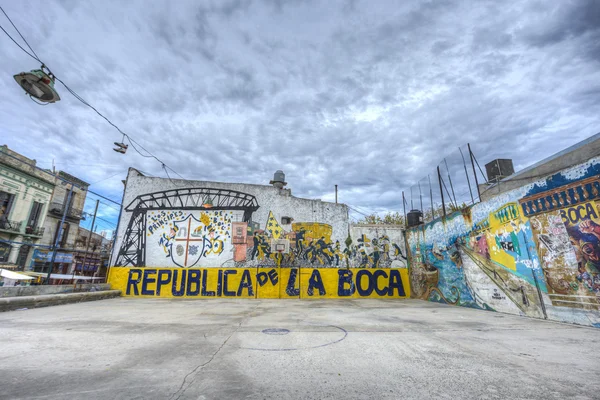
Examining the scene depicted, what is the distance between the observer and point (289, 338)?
4289mm

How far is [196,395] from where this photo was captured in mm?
2246

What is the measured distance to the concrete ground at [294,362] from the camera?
2338mm

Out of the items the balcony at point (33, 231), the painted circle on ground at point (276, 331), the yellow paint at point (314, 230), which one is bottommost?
the painted circle on ground at point (276, 331)

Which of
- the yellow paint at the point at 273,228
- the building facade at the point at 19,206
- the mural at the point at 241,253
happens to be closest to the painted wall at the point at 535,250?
the mural at the point at 241,253

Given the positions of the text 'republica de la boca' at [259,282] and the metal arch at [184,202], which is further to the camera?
the metal arch at [184,202]

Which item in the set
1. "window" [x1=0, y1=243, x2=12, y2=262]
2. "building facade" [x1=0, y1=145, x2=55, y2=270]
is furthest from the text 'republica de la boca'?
"window" [x1=0, y1=243, x2=12, y2=262]

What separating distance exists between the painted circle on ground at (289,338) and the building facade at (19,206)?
20225 mm

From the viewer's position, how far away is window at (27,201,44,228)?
1867 cm

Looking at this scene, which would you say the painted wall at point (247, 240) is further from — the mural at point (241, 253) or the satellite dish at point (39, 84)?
the satellite dish at point (39, 84)

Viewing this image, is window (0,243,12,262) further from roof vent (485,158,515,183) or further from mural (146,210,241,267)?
roof vent (485,158,515,183)

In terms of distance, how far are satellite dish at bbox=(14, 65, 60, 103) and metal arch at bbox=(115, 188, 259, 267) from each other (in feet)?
29.6

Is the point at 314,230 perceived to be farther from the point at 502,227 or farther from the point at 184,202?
the point at 502,227

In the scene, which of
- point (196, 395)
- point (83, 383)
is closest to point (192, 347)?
point (83, 383)

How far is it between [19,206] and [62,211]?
651cm
